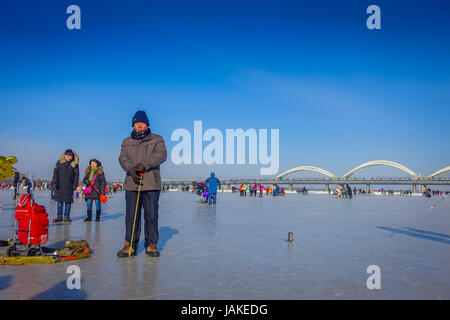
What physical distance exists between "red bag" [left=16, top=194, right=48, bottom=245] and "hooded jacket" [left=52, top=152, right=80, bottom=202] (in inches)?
180

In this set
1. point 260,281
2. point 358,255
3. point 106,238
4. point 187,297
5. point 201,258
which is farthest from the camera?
point 106,238

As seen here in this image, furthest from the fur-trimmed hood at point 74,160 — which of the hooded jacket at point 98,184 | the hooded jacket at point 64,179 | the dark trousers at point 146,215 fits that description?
the dark trousers at point 146,215

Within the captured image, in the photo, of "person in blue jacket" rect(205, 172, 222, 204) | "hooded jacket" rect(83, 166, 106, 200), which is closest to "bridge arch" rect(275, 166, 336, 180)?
"person in blue jacket" rect(205, 172, 222, 204)

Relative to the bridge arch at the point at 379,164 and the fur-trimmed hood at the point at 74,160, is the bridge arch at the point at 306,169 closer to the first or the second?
the bridge arch at the point at 379,164

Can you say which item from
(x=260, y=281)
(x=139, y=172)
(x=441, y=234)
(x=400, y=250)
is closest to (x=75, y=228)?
(x=139, y=172)

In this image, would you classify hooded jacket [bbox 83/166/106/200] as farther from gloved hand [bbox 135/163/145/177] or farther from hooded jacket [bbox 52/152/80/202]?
gloved hand [bbox 135/163/145/177]

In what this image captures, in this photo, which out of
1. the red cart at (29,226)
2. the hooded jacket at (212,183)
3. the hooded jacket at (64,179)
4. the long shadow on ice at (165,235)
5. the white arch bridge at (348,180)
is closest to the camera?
the red cart at (29,226)

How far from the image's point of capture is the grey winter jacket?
556 centimetres

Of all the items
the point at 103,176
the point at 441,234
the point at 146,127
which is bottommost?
the point at 441,234

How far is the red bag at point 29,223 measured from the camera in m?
5.21

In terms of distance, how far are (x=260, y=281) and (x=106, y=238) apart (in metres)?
4.31

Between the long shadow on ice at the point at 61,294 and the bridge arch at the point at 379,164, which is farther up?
the bridge arch at the point at 379,164
